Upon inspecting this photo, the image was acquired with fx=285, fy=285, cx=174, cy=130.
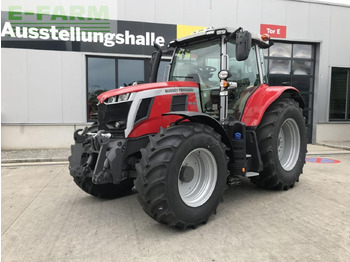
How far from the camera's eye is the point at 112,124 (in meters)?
3.65

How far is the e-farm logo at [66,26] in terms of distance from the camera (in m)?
8.58

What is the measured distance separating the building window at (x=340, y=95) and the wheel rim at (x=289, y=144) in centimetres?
758

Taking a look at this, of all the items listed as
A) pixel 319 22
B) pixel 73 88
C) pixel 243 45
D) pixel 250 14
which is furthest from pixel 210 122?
pixel 319 22

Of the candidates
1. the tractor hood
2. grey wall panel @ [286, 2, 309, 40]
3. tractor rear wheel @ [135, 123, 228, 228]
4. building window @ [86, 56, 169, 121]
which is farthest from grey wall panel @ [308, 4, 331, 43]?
tractor rear wheel @ [135, 123, 228, 228]

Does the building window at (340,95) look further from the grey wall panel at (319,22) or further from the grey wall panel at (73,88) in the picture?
the grey wall panel at (73,88)

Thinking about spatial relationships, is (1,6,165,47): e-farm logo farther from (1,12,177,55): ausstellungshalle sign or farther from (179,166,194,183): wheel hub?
(179,166,194,183): wheel hub

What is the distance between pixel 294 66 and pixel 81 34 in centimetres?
787

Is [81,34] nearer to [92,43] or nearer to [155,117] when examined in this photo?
[92,43]

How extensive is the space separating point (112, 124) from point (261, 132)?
7.42 ft

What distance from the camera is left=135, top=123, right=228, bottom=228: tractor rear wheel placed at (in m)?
2.98

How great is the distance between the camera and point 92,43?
29.8ft

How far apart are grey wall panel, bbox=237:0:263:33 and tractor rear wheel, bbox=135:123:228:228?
7893 millimetres

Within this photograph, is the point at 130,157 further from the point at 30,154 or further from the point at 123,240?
the point at 30,154

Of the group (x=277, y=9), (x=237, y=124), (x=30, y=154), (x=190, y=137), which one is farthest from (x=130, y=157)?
(x=277, y=9)
